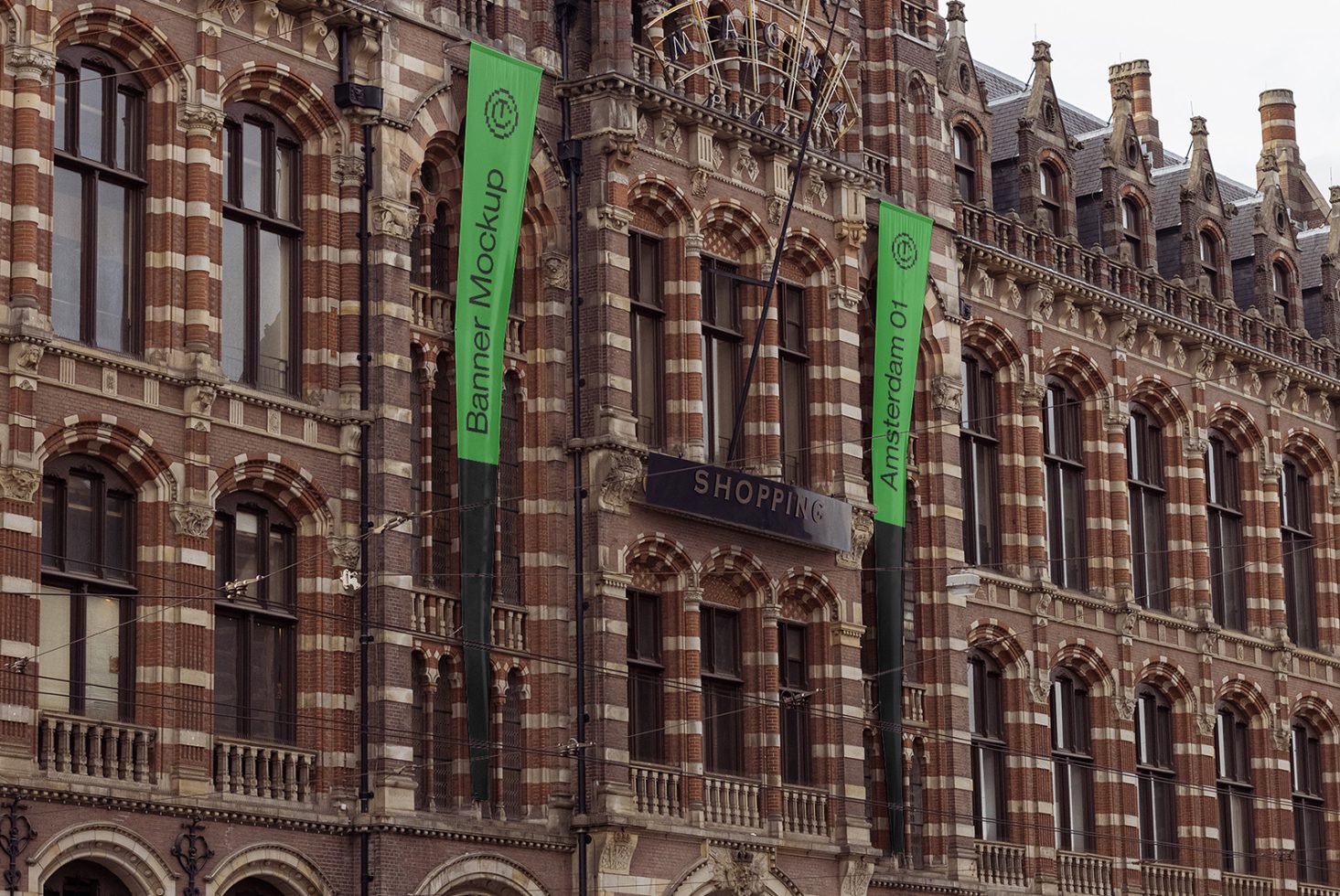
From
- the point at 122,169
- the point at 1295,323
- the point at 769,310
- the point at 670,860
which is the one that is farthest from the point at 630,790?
the point at 1295,323

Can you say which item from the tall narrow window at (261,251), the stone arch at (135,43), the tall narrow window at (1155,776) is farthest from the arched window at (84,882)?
the tall narrow window at (1155,776)

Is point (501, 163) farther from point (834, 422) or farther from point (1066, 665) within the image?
point (1066, 665)

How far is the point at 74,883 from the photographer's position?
109 ft

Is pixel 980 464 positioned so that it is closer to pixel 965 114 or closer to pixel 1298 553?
pixel 965 114

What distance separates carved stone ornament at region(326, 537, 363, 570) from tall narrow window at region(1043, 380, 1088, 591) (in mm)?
17187

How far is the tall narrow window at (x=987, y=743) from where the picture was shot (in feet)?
157

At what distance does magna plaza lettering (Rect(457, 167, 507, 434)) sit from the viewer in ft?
126

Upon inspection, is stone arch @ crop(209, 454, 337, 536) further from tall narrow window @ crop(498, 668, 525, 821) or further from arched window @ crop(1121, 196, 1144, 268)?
arched window @ crop(1121, 196, 1144, 268)

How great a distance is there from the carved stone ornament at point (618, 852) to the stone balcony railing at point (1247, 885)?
678 inches

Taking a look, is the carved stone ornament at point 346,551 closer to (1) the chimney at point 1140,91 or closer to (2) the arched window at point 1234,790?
(2) the arched window at point 1234,790

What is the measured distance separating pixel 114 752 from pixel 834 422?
14692mm

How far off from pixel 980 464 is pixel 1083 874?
7.18 m

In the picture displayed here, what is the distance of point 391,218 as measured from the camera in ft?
125

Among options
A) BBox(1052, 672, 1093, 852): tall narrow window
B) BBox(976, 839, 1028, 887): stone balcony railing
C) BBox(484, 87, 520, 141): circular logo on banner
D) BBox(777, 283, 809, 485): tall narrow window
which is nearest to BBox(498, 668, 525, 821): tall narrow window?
BBox(777, 283, 809, 485): tall narrow window
